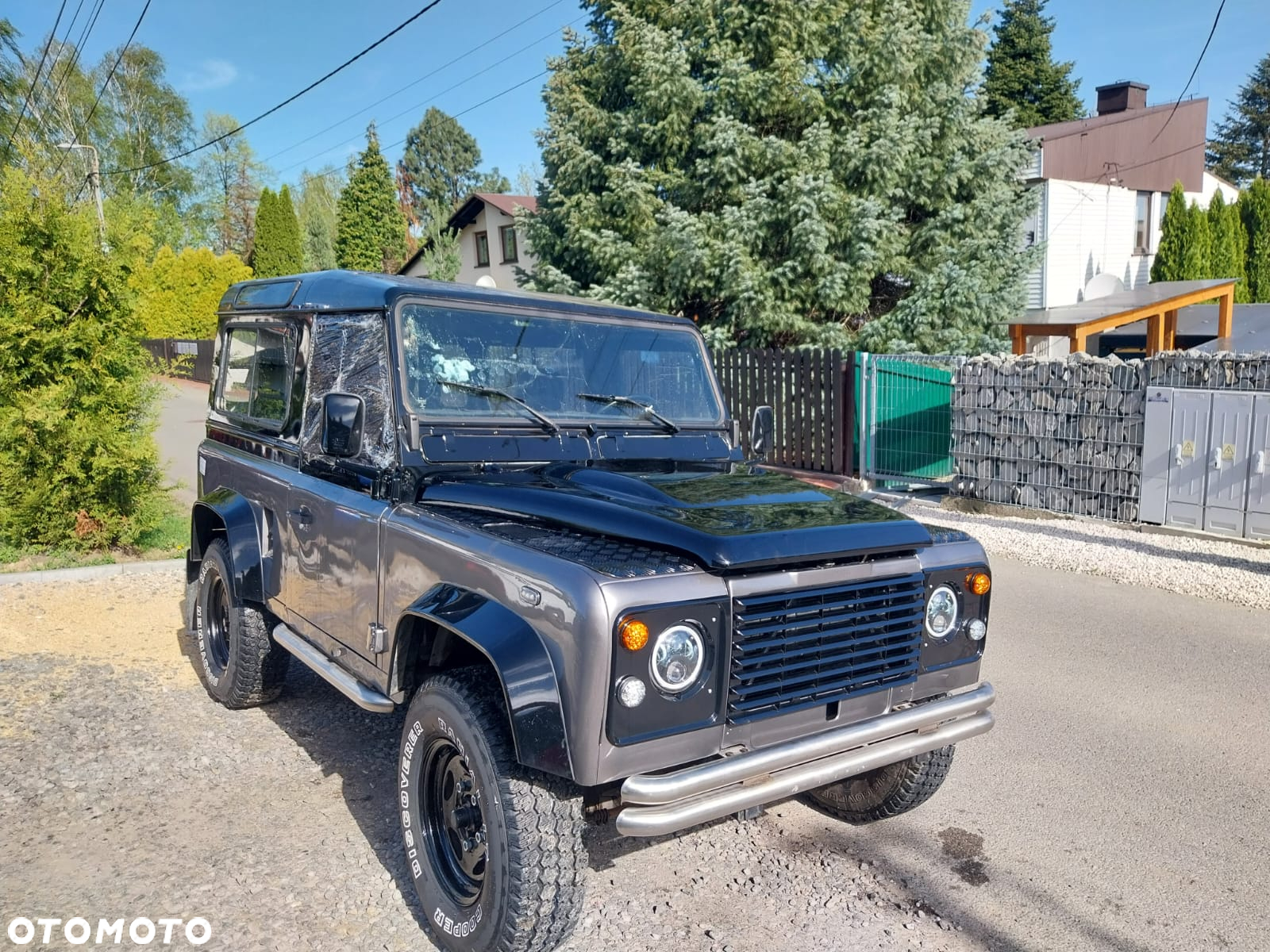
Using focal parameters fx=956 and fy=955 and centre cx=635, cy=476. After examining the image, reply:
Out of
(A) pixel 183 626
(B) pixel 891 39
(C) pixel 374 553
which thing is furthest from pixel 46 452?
(B) pixel 891 39

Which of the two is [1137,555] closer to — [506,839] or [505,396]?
[505,396]

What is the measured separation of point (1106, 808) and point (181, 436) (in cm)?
1906

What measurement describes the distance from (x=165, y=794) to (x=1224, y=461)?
941 centimetres

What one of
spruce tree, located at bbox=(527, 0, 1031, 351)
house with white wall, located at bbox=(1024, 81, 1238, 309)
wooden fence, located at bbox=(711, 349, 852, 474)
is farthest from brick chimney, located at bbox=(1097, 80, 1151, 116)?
wooden fence, located at bbox=(711, 349, 852, 474)

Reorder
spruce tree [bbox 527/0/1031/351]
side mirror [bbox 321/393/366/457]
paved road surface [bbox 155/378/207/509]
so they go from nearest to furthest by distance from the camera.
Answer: side mirror [bbox 321/393/366/457], paved road surface [bbox 155/378/207/509], spruce tree [bbox 527/0/1031/351]

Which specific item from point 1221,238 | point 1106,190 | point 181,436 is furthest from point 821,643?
point 1221,238

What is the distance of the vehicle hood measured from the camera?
2.71 m

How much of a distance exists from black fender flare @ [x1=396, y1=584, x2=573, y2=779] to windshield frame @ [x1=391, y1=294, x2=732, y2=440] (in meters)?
1.06

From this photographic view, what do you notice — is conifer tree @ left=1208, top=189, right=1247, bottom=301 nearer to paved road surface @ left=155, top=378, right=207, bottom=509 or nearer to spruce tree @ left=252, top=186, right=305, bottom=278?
paved road surface @ left=155, top=378, right=207, bottom=509

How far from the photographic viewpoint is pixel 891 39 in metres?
14.7

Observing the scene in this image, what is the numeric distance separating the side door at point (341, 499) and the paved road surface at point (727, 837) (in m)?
0.82

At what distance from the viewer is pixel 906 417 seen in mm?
12375

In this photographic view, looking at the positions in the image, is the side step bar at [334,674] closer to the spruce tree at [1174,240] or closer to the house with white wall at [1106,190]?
the house with white wall at [1106,190]

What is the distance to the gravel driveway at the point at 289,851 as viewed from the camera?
3121mm
